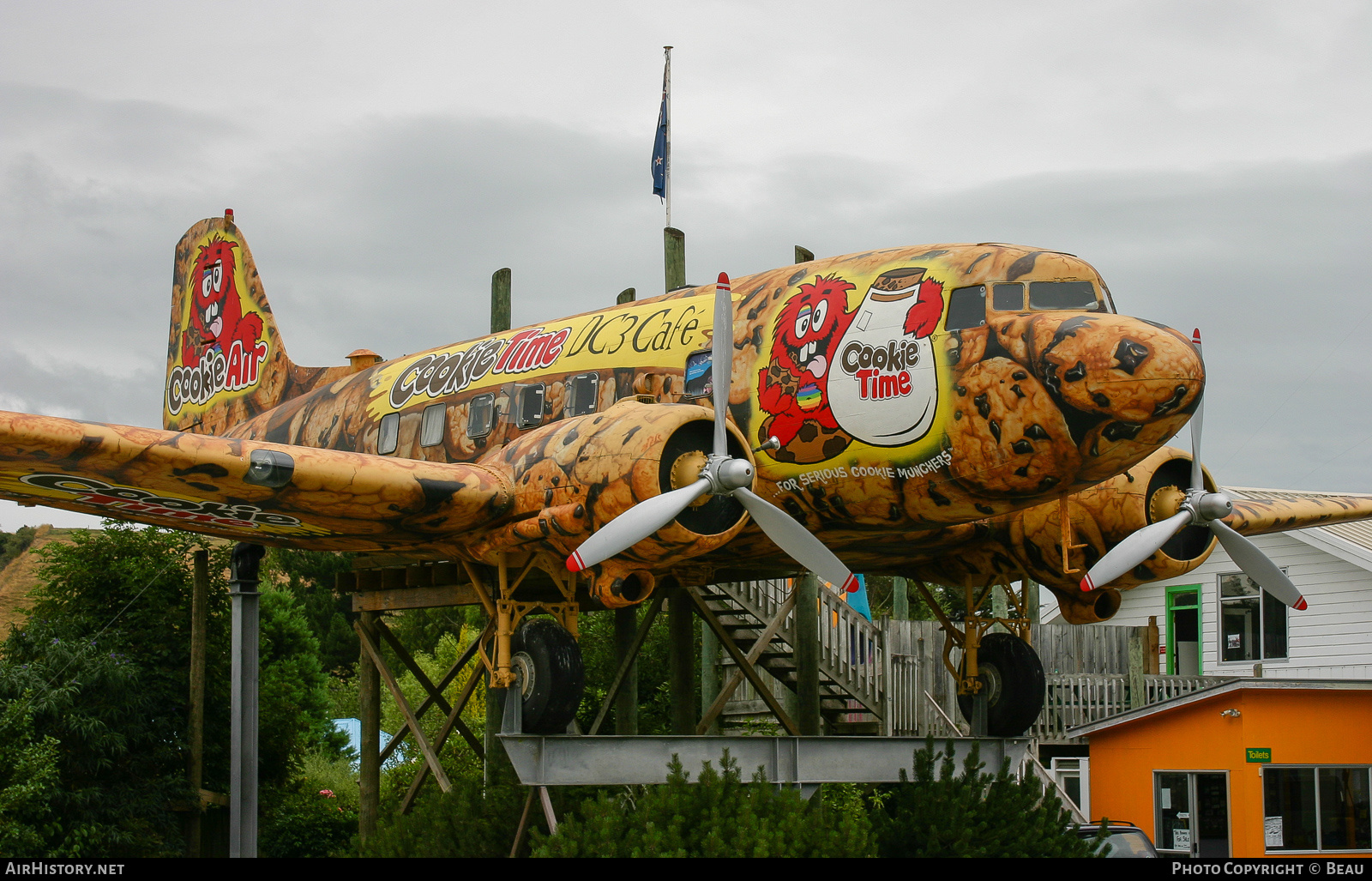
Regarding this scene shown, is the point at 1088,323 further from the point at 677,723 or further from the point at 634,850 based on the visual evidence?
the point at 677,723

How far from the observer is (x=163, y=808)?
2041cm

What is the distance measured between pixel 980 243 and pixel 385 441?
7932 millimetres

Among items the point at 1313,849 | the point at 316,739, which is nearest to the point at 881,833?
the point at 1313,849

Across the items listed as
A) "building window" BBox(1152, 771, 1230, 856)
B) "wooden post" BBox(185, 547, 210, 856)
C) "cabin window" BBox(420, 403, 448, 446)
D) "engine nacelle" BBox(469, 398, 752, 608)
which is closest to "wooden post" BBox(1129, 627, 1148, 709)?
"building window" BBox(1152, 771, 1230, 856)

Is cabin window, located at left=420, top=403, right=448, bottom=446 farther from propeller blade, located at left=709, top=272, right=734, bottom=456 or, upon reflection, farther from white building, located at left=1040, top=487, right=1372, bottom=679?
white building, located at left=1040, top=487, right=1372, bottom=679

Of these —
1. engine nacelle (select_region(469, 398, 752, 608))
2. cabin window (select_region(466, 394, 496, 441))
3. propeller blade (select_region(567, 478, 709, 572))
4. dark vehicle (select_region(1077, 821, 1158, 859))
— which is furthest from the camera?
cabin window (select_region(466, 394, 496, 441))

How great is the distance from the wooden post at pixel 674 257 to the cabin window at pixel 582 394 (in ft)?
13.5

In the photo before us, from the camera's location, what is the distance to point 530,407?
14922 millimetres

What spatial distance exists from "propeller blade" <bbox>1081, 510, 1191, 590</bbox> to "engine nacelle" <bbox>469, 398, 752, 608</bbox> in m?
3.71

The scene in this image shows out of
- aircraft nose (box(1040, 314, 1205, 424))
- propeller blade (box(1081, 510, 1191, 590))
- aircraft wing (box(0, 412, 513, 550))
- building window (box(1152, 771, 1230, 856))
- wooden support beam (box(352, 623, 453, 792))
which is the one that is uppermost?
aircraft nose (box(1040, 314, 1205, 424))

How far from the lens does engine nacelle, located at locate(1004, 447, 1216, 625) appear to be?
46.7 feet

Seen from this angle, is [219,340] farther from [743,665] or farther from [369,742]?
[743,665]

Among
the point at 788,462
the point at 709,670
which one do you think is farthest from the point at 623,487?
the point at 709,670

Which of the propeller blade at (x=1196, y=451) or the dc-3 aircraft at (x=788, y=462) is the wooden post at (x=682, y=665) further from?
the propeller blade at (x=1196, y=451)
